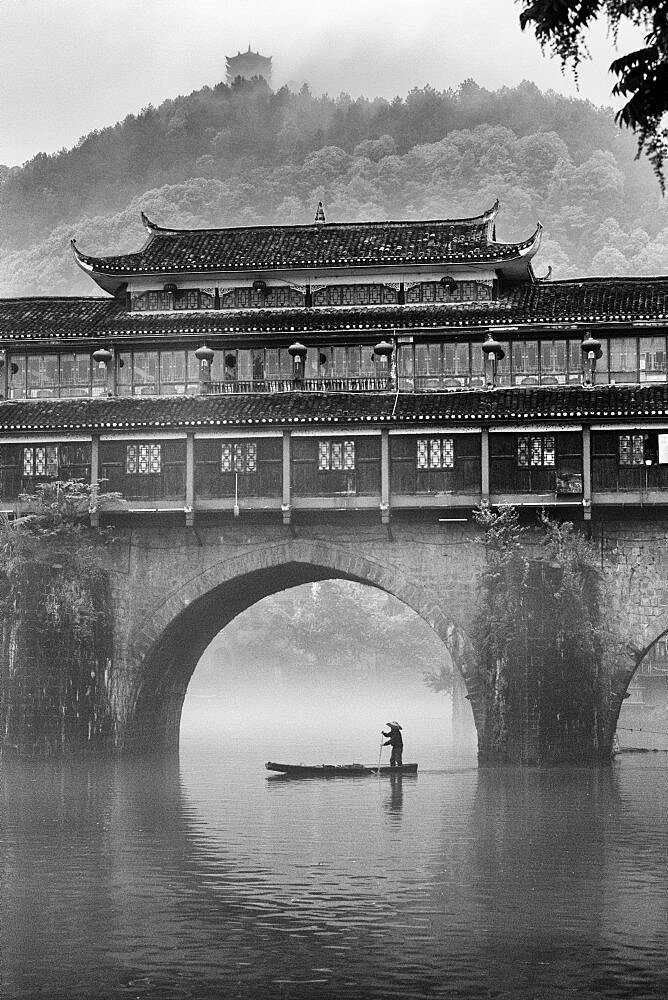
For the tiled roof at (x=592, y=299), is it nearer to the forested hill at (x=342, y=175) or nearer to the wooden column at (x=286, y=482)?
the wooden column at (x=286, y=482)

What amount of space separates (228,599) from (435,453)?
31.2 ft

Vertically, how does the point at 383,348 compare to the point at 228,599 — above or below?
above

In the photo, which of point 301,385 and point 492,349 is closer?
point 492,349

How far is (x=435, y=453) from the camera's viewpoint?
158ft

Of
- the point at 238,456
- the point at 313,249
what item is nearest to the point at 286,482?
the point at 238,456

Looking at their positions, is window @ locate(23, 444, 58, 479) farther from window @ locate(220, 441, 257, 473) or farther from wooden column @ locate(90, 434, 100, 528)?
window @ locate(220, 441, 257, 473)

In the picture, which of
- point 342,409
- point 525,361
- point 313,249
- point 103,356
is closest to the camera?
point 342,409

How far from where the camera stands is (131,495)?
49.4 meters

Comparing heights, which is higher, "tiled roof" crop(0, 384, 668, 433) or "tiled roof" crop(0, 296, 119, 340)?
"tiled roof" crop(0, 296, 119, 340)

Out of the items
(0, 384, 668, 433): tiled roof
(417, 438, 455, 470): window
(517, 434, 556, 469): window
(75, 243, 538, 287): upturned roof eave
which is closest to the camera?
(0, 384, 668, 433): tiled roof

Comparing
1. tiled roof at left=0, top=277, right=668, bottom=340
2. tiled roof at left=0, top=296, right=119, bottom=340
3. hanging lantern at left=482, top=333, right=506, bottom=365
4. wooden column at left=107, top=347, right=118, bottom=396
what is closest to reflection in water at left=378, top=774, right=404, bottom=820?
hanging lantern at left=482, top=333, right=506, bottom=365

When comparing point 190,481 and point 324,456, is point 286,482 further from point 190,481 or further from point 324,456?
point 190,481

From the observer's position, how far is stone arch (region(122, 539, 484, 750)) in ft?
155

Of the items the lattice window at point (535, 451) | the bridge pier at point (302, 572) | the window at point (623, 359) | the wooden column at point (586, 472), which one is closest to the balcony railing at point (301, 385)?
the bridge pier at point (302, 572)
